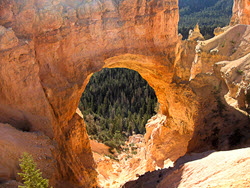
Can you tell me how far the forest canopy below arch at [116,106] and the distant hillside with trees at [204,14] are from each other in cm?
2456

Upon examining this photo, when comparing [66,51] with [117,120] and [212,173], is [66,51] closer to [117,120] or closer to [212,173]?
[212,173]

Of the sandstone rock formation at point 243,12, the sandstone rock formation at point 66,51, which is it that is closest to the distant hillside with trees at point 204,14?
the sandstone rock formation at point 243,12

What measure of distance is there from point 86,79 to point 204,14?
60303 millimetres

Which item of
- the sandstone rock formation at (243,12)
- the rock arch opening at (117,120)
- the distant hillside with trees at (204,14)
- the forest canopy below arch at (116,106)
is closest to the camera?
the rock arch opening at (117,120)

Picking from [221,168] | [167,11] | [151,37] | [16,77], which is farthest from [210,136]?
[16,77]

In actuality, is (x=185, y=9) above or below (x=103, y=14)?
above

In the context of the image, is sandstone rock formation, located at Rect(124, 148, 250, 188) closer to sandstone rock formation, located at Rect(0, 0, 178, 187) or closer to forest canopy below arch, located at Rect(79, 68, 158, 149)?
sandstone rock formation, located at Rect(0, 0, 178, 187)

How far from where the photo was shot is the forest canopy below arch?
831 inches

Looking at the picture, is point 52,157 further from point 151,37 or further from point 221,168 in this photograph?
point 151,37

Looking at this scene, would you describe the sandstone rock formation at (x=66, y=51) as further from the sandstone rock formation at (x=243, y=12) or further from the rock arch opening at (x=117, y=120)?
the sandstone rock formation at (x=243, y=12)

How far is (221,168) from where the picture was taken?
636cm

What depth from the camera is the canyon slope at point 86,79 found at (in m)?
7.88

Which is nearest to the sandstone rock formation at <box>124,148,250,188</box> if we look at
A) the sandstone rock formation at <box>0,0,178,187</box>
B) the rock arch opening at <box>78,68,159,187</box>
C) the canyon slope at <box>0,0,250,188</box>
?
the canyon slope at <box>0,0,250,188</box>

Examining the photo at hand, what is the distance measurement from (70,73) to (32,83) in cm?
230
